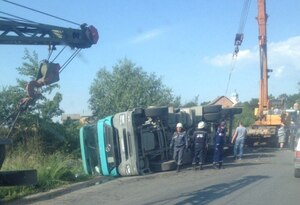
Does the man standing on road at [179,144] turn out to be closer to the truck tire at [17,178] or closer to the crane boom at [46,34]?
the crane boom at [46,34]

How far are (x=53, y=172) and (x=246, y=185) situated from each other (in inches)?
204

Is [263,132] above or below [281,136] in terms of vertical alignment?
above

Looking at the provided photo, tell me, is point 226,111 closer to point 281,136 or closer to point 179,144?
point 179,144

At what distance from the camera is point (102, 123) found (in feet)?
52.7

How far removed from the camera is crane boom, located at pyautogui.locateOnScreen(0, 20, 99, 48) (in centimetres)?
1150

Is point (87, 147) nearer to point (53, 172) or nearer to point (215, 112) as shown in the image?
point (53, 172)

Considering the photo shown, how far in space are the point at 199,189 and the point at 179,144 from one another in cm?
396

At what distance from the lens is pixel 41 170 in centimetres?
1395

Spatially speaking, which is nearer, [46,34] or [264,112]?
[46,34]

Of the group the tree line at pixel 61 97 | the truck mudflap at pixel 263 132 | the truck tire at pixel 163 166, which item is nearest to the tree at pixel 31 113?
the tree line at pixel 61 97

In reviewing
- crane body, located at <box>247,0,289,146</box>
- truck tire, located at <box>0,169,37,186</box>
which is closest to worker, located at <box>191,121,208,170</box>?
truck tire, located at <box>0,169,37,186</box>

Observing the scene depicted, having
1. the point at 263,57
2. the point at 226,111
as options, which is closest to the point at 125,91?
the point at 263,57

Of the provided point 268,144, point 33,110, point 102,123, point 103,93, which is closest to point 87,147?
point 102,123

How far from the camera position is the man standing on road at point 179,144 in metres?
16.3
